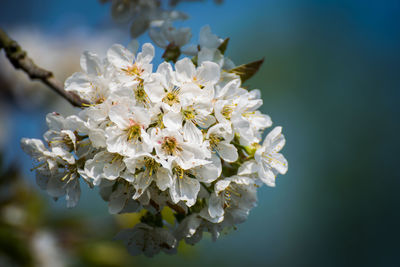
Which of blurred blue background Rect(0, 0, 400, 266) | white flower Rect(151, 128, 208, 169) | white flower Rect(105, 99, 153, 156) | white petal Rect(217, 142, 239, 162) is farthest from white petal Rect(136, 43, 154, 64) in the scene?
blurred blue background Rect(0, 0, 400, 266)

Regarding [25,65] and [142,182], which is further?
[25,65]

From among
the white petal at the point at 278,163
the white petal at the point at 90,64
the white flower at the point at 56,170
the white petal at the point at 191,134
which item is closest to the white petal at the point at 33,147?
the white flower at the point at 56,170

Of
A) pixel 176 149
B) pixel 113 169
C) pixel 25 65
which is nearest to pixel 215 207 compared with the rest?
pixel 176 149

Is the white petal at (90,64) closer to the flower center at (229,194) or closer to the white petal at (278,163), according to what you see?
the flower center at (229,194)

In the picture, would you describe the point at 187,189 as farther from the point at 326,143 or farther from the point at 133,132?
the point at 326,143

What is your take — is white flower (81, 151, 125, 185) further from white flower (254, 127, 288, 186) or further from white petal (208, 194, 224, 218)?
white flower (254, 127, 288, 186)

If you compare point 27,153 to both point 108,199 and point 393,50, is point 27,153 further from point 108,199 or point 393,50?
point 393,50

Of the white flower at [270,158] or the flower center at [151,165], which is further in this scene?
the white flower at [270,158]
